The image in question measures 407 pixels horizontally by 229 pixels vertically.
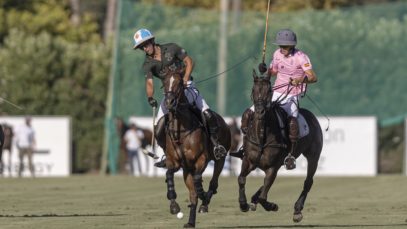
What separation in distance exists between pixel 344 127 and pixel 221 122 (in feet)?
81.3

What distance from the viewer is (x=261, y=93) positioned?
18.2 m

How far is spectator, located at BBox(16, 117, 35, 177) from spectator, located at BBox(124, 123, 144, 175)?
122 inches

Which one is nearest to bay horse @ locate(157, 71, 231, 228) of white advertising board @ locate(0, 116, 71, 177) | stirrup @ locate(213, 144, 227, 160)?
stirrup @ locate(213, 144, 227, 160)

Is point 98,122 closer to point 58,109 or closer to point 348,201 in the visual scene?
point 58,109

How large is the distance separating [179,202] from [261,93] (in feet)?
27.3

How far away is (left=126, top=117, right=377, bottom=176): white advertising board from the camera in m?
44.0

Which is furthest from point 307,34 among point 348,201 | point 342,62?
point 348,201

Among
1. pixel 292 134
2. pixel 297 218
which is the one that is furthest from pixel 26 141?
pixel 297 218

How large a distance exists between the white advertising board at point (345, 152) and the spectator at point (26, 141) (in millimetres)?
4068

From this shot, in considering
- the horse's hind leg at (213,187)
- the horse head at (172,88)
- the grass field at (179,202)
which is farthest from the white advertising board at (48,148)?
the horse head at (172,88)

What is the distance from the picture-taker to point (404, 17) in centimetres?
4694

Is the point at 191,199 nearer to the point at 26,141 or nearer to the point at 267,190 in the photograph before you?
the point at 267,190

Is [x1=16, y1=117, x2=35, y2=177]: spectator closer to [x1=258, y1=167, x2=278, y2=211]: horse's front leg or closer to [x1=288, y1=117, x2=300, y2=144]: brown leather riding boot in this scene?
[x1=288, y1=117, x2=300, y2=144]: brown leather riding boot

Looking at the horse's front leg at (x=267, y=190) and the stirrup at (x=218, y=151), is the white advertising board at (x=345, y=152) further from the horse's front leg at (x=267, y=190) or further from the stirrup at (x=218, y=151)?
the horse's front leg at (x=267, y=190)
